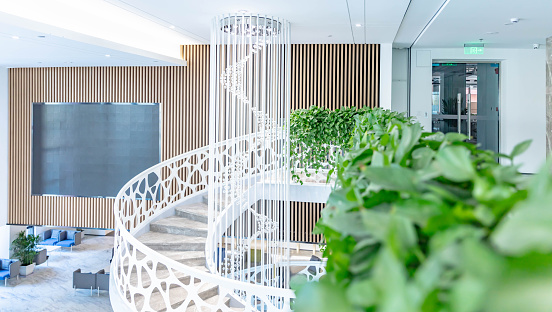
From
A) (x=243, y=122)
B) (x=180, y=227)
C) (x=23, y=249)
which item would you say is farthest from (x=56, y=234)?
(x=243, y=122)

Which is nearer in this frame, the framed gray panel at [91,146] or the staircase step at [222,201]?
the staircase step at [222,201]

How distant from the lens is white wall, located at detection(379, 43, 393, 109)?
8.70m

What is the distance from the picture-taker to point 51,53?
7969mm

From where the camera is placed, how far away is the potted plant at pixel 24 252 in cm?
1168

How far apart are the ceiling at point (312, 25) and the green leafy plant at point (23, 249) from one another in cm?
520

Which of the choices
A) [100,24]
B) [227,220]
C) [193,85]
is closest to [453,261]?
[227,220]

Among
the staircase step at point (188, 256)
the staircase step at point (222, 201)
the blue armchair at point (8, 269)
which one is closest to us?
the staircase step at point (222, 201)

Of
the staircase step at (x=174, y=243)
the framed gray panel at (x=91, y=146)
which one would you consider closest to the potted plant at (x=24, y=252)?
the framed gray panel at (x=91, y=146)

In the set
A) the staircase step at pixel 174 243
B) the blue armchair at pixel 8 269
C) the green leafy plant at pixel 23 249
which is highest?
the staircase step at pixel 174 243

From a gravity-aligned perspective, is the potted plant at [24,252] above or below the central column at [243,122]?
below

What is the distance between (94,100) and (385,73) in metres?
6.56

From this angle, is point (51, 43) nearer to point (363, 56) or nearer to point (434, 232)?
point (363, 56)

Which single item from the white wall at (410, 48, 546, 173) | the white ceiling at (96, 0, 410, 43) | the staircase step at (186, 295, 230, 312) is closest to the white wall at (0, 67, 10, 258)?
the white ceiling at (96, 0, 410, 43)

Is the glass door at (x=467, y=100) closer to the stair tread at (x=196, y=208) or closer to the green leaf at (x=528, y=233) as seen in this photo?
the stair tread at (x=196, y=208)
